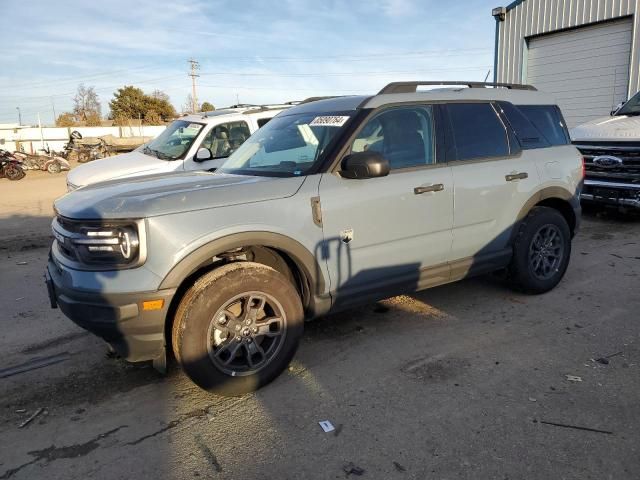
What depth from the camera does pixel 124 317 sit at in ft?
9.65

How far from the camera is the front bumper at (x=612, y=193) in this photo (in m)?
7.85

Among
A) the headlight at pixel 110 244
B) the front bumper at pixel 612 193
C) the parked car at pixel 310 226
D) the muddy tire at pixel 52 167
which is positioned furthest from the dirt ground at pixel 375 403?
the muddy tire at pixel 52 167

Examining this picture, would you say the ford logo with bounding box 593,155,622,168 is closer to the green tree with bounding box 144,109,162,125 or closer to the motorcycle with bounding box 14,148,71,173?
the motorcycle with bounding box 14,148,71,173

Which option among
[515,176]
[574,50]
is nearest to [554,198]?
[515,176]

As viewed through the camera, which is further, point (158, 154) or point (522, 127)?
point (158, 154)

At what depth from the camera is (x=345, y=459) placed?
270 centimetres

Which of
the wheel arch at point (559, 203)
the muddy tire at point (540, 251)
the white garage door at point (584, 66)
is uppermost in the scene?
the white garage door at point (584, 66)

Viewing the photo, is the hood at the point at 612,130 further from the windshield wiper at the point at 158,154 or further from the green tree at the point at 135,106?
the green tree at the point at 135,106

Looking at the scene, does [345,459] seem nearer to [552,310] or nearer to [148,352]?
[148,352]

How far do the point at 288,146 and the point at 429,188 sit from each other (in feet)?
3.84

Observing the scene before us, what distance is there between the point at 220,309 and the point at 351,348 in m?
1.28

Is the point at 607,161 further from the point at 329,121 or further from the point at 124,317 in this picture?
the point at 124,317

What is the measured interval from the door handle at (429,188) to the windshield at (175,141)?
5.15 m

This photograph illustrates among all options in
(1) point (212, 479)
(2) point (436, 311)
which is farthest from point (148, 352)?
(2) point (436, 311)
